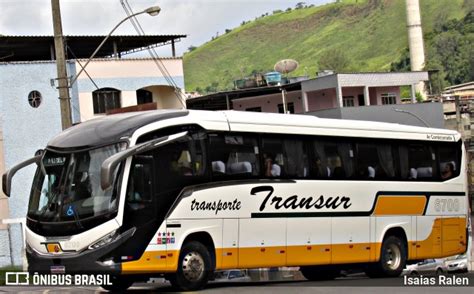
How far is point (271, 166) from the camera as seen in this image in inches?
A: 748

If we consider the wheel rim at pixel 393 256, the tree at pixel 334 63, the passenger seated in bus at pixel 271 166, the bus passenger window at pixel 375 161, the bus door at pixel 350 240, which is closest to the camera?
the passenger seated in bus at pixel 271 166

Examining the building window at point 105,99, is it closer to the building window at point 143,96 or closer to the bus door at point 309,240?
the building window at point 143,96

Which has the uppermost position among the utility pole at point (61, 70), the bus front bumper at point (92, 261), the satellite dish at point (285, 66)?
the satellite dish at point (285, 66)

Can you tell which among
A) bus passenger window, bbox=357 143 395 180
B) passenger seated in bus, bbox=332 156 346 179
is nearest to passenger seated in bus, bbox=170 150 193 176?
passenger seated in bus, bbox=332 156 346 179

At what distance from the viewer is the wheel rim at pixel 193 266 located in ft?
55.0

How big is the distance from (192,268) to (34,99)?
3168 cm

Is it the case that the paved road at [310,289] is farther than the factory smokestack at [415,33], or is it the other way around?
the factory smokestack at [415,33]

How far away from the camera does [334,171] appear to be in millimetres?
20797

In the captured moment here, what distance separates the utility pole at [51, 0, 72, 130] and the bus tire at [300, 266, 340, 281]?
6.94 metres

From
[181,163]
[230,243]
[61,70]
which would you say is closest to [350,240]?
[230,243]

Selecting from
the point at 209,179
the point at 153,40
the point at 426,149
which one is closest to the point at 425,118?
the point at 153,40

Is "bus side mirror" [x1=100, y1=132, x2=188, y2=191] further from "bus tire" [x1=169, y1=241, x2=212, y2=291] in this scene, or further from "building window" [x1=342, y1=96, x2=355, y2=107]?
"building window" [x1=342, y1=96, x2=355, y2=107]

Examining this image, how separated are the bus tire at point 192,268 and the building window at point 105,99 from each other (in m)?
32.2

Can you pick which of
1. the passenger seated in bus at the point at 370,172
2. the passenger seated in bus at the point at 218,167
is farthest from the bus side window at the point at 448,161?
the passenger seated in bus at the point at 218,167
